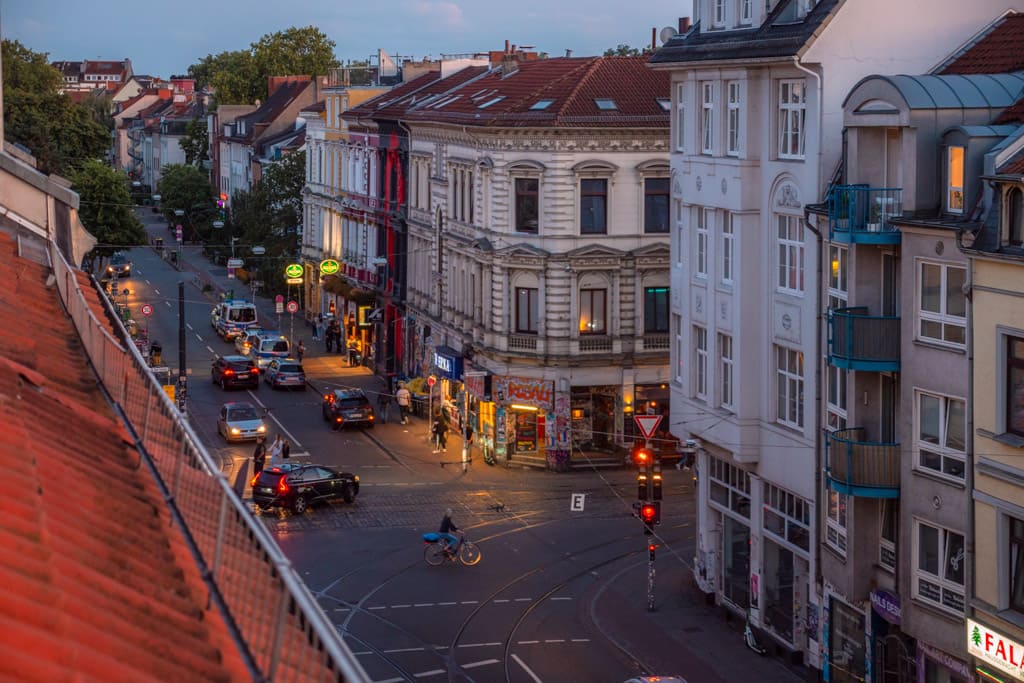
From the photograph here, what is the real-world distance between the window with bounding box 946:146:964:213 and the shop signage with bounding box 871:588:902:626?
6336 millimetres

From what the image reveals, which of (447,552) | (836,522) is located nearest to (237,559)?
(836,522)

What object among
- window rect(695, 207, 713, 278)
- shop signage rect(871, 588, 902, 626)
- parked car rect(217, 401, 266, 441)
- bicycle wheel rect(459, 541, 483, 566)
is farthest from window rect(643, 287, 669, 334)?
shop signage rect(871, 588, 902, 626)

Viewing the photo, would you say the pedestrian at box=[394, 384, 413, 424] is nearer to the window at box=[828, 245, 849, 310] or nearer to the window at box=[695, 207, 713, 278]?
the window at box=[695, 207, 713, 278]

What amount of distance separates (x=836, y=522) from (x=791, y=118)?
7.85 meters

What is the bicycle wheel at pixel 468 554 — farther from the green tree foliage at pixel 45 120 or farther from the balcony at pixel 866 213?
the green tree foliage at pixel 45 120

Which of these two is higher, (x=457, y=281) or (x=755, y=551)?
(x=457, y=281)

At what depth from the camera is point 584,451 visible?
51.9m

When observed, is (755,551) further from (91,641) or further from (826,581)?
(91,641)

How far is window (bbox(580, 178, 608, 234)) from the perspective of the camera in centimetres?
5212

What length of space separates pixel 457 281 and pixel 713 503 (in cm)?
2590

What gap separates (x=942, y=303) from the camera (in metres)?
24.3

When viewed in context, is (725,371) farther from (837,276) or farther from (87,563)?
(87,563)

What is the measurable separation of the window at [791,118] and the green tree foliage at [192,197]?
3635 inches

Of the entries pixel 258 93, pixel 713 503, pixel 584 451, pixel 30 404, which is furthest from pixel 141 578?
pixel 258 93
